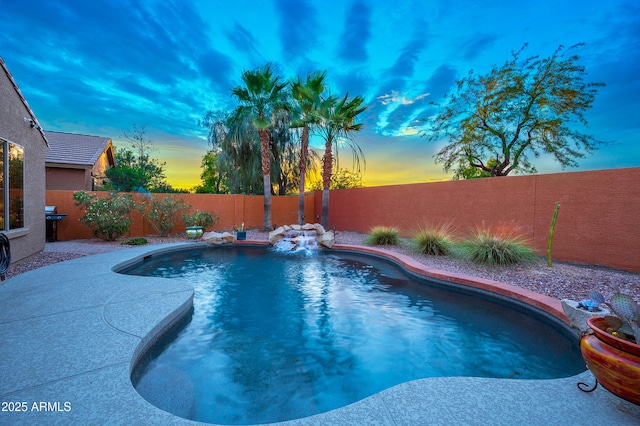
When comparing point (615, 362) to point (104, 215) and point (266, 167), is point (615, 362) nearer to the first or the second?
point (104, 215)

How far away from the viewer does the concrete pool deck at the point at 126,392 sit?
66.0 inches

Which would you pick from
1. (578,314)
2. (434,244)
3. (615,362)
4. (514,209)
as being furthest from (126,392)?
(514,209)

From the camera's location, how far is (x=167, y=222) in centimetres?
1104

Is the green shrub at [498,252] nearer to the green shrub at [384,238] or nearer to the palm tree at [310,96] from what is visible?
the green shrub at [384,238]

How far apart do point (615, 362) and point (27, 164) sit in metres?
9.65

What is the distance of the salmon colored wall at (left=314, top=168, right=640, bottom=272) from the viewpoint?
18.4 feet

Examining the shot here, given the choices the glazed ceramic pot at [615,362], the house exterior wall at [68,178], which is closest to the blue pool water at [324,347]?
the glazed ceramic pot at [615,362]

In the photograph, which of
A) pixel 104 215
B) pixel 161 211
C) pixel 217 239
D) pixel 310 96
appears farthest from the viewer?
pixel 310 96

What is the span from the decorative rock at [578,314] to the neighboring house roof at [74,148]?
1698cm

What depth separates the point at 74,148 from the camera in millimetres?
14367

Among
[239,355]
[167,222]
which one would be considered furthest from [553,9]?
[167,222]

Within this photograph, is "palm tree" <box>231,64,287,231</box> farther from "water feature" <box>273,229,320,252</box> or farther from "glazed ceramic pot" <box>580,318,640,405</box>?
"glazed ceramic pot" <box>580,318,640,405</box>

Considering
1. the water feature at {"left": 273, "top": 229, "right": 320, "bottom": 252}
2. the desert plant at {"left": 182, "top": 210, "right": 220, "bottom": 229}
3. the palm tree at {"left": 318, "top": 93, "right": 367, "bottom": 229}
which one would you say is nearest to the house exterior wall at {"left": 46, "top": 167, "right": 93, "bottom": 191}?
the desert plant at {"left": 182, "top": 210, "right": 220, "bottom": 229}

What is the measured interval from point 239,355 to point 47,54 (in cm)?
1266
